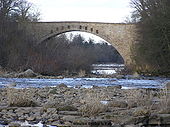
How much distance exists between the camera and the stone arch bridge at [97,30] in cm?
4697

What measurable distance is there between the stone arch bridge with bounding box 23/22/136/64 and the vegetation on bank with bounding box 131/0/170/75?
15808 mm

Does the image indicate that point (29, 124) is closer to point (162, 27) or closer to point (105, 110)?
point (105, 110)

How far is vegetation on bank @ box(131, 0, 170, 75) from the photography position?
2717cm

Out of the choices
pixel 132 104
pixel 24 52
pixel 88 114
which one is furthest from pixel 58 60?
pixel 88 114

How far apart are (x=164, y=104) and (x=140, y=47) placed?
22467 millimetres

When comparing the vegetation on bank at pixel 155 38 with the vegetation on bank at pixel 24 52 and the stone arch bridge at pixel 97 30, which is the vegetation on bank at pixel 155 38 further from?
the stone arch bridge at pixel 97 30

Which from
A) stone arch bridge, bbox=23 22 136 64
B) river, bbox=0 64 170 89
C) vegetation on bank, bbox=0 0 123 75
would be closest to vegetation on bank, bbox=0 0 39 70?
vegetation on bank, bbox=0 0 123 75

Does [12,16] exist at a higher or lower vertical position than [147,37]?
higher

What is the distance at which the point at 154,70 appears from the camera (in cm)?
2920

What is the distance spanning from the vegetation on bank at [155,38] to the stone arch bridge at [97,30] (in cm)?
1581

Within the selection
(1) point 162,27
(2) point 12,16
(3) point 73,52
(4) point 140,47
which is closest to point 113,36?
(3) point 73,52

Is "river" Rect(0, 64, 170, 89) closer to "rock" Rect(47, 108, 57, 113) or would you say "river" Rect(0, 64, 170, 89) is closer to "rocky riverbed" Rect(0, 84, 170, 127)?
"rocky riverbed" Rect(0, 84, 170, 127)

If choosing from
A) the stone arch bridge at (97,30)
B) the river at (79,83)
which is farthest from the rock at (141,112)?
the stone arch bridge at (97,30)

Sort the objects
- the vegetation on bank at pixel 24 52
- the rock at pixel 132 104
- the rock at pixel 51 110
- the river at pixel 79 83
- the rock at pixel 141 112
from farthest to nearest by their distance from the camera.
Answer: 1. the vegetation on bank at pixel 24 52
2. the river at pixel 79 83
3. the rock at pixel 132 104
4. the rock at pixel 51 110
5. the rock at pixel 141 112
